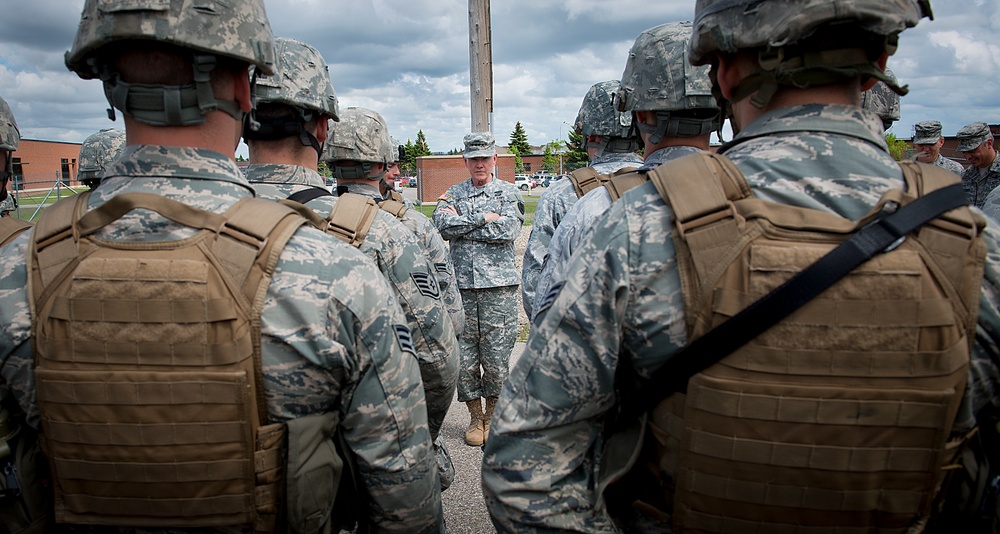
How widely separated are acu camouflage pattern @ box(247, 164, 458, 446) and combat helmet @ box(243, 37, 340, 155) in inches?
6.6

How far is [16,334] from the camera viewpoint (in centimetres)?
149

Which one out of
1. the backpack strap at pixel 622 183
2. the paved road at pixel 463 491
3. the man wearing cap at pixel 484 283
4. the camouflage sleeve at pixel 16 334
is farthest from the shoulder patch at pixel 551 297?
the man wearing cap at pixel 484 283

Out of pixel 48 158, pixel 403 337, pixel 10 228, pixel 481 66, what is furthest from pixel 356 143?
pixel 48 158

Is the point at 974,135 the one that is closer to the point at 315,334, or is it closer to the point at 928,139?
the point at 928,139

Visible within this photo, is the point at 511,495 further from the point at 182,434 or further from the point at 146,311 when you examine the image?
the point at 146,311

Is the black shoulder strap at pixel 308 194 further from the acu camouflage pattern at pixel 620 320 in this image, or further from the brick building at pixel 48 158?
the brick building at pixel 48 158

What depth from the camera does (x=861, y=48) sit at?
1346 millimetres

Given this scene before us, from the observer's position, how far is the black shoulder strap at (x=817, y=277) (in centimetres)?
118

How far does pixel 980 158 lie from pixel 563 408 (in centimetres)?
916

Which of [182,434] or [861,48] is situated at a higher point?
[861,48]

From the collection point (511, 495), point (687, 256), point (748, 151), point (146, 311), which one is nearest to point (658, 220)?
point (687, 256)

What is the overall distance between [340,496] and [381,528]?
0.16 metres

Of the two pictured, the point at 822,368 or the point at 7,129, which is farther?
the point at 7,129

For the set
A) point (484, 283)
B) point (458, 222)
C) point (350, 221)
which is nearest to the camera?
point (350, 221)
